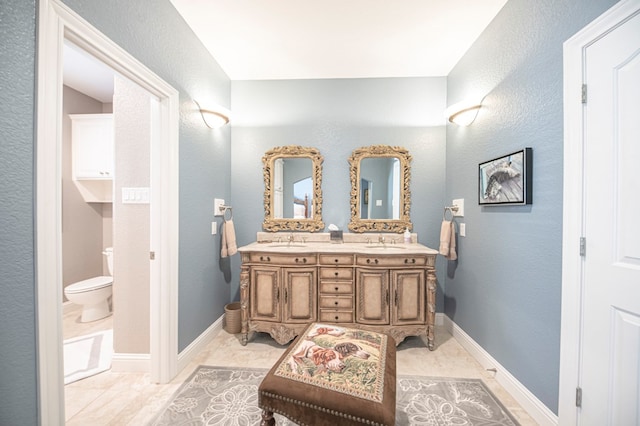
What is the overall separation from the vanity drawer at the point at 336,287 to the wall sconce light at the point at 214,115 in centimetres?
175

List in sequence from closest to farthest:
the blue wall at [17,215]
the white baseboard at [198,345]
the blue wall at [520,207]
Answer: the blue wall at [17,215]
the blue wall at [520,207]
the white baseboard at [198,345]

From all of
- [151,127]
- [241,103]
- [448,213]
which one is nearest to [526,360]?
[448,213]

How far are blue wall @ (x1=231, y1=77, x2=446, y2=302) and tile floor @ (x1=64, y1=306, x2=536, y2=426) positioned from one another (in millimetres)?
628

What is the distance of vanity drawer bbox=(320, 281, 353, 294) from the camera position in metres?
2.17

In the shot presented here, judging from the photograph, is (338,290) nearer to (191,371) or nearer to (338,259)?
(338,259)

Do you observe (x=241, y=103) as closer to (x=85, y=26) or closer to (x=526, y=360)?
(x=85, y=26)

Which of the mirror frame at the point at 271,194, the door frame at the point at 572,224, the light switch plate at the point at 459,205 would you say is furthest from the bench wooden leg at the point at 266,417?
the light switch plate at the point at 459,205

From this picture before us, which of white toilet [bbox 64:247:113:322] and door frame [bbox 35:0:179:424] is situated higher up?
door frame [bbox 35:0:179:424]

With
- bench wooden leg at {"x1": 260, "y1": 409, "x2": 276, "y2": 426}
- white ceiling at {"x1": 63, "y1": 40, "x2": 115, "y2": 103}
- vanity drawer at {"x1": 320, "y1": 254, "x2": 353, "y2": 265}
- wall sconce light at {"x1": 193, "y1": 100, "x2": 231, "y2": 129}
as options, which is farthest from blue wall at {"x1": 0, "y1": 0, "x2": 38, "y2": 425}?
white ceiling at {"x1": 63, "y1": 40, "x2": 115, "y2": 103}

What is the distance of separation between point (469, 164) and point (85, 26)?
272cm

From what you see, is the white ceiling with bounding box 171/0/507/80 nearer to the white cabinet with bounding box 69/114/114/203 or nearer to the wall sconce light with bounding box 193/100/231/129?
the wall sconce light with bounding box 193/100/231/129

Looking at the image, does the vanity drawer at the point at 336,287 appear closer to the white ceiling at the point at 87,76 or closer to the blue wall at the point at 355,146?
the blue wall at the point at 355,146

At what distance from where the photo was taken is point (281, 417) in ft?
4.89

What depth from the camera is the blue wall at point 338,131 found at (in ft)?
8.82
